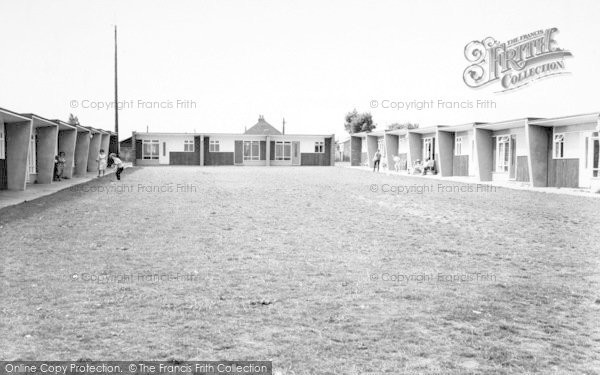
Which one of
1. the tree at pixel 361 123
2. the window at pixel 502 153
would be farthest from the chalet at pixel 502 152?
the tree at pixel 361 123

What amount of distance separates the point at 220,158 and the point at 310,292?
2018 inches

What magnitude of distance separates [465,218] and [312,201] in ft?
17.2

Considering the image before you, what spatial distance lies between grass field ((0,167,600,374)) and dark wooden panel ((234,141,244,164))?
146 ft

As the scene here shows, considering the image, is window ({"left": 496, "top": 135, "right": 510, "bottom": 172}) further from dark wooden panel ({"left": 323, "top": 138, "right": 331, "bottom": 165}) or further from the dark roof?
the dark roof

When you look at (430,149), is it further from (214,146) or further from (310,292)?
(310,292)

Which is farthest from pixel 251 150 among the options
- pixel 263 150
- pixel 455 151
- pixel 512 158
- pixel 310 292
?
pixel 310 292

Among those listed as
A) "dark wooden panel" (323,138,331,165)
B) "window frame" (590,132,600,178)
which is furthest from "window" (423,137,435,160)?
"dark wooden panel" (323,138,331,165)

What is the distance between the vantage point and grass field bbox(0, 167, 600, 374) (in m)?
4.55

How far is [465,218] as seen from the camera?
1348cm

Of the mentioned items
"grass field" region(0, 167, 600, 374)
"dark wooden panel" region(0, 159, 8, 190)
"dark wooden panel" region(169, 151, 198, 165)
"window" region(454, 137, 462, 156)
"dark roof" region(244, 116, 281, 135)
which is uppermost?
"dark roof" region(244, 116, 281, 135)

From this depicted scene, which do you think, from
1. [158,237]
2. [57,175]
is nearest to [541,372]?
[158,237]

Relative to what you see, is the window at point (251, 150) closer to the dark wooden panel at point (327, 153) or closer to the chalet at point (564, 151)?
the dark wooden panel at point (327, 153)

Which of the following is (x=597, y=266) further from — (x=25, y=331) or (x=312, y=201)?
(x=312, y=201)

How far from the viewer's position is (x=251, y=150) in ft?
190
